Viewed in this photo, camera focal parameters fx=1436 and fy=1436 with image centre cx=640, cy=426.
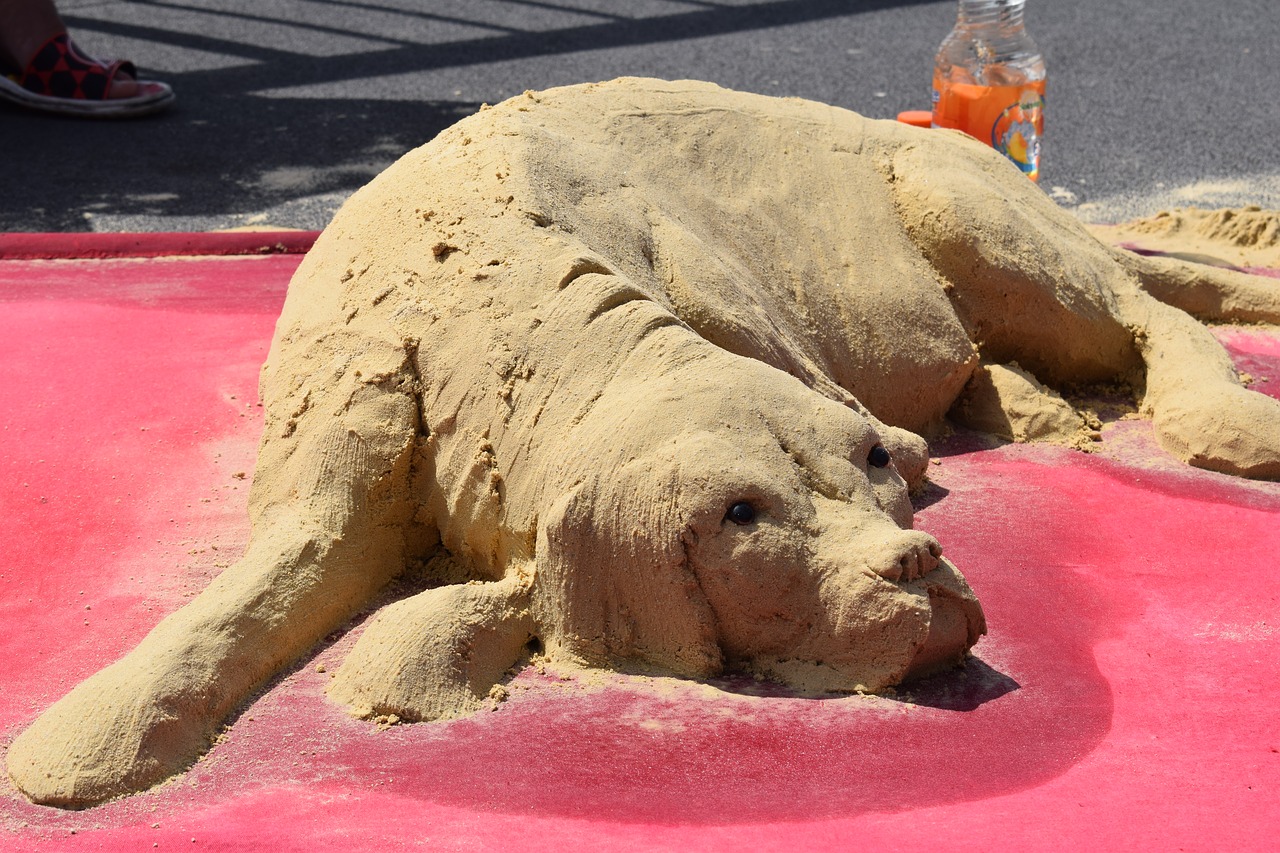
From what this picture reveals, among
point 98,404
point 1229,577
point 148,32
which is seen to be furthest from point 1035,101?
point 148,32

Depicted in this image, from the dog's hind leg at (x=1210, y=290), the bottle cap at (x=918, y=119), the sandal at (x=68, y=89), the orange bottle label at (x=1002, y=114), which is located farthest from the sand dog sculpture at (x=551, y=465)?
the sandal at (x=68, y=89)

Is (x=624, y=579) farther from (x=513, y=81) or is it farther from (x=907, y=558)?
(x=513, y=81)

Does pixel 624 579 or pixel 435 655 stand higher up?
pixel 624 579

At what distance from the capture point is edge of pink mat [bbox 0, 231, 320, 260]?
18.1 ft

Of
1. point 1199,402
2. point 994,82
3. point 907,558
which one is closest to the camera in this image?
point 907,558

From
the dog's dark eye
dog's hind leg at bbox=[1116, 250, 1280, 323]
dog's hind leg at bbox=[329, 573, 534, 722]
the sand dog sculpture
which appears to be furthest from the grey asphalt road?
the dog's dark eye

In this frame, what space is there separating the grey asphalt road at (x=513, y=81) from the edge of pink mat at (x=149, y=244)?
0.85m

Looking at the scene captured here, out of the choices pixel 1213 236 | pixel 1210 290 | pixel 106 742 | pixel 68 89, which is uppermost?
pixel 1210 290

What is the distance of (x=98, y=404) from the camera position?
4.16 metres

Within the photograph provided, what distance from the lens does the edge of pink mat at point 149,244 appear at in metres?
5.52

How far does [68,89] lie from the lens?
27.9ft

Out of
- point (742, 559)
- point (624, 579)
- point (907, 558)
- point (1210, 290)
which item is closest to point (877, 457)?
point (907, 558)

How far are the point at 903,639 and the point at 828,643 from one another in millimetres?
146

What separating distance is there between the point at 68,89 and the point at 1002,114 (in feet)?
18.7
